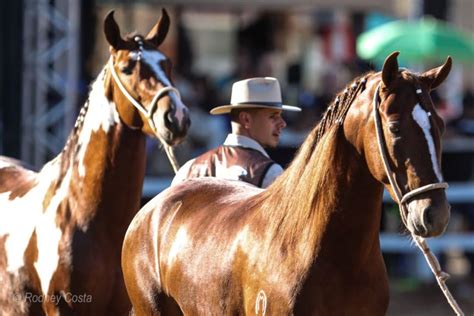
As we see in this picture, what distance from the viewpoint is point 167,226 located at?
5.63 meters

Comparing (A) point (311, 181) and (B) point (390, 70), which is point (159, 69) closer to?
(A) point (311, 181)

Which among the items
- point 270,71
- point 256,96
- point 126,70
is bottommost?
point 270,71

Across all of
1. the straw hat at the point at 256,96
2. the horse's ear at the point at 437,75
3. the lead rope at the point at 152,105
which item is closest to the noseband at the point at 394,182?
the horse's ear at the point at 437,75

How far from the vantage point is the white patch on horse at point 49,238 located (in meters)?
6.18

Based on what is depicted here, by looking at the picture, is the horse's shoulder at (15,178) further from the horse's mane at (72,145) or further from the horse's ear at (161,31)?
the horse's ear at (161,31)

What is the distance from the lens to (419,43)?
47.1 feet

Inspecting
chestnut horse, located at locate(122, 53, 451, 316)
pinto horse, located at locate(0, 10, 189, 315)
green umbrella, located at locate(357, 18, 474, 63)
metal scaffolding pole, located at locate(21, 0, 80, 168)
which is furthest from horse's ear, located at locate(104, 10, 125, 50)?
green umbrella, located at locate(357, 18, 474, 63)

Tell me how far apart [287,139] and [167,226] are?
7843 mm

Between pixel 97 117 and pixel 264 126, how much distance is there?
3.03 ft

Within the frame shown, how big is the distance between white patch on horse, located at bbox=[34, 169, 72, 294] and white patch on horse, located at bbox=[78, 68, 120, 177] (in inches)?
6.0

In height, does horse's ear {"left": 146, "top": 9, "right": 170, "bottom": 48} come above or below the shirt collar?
above

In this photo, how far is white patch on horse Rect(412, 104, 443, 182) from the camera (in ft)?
14.2

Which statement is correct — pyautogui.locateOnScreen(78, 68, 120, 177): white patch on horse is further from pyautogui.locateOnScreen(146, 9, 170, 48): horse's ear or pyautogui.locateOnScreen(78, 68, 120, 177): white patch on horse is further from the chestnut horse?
the chestnut horse

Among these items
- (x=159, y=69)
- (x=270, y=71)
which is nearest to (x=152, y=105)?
(x=159, y=69)
